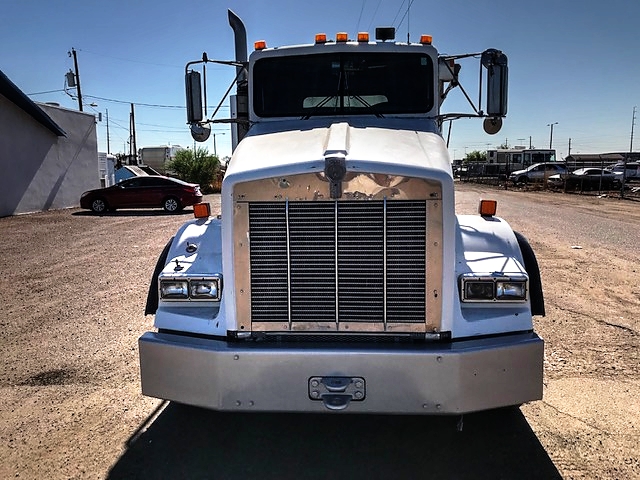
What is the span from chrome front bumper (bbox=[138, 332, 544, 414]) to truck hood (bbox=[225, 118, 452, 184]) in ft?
3.23

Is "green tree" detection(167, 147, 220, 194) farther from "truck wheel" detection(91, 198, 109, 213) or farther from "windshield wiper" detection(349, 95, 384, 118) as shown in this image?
"windshield wiper" detection(349, 95, 384, 118)

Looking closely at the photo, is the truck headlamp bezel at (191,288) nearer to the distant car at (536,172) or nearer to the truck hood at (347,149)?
the truck hood at (347,149)

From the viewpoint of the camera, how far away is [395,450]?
3582 millimetres

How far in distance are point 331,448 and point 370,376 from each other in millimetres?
795

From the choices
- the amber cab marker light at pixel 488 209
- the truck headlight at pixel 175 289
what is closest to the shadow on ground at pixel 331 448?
the truck headlight at pixel 175 289

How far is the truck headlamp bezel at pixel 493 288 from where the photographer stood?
3354 millimetres

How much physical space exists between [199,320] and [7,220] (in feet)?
59.0

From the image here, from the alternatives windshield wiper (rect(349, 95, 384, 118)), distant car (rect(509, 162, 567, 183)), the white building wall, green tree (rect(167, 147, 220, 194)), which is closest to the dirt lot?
windshield wiper (rect(349, 95, 384, 118))

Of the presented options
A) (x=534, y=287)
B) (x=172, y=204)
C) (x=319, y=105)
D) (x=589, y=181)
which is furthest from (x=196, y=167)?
(x=534, y=287)

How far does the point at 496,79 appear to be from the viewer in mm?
4973

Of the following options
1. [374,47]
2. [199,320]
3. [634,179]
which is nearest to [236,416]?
[199,320]

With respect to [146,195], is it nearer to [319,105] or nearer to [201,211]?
[319,105]

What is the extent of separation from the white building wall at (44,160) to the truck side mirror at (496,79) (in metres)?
19.3

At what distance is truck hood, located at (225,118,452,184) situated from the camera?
3.21 meters
